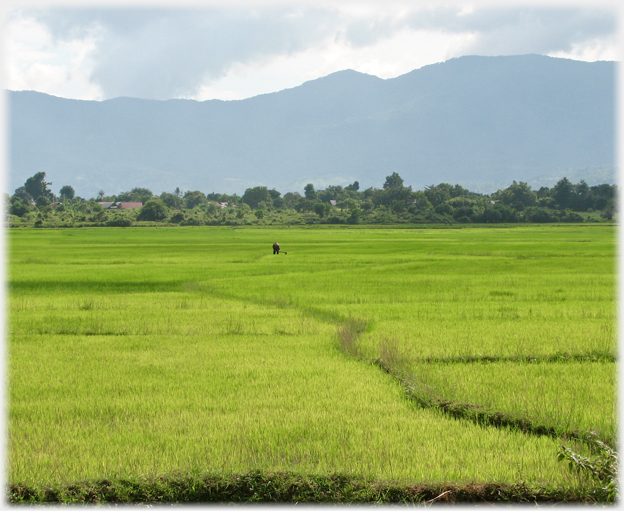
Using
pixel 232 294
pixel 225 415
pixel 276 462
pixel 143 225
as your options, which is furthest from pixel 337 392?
pixel 143 225

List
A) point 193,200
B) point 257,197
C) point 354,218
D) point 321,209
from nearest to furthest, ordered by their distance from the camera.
A: point 354,218 → point 321,209 → point 257,197 → point 193,200

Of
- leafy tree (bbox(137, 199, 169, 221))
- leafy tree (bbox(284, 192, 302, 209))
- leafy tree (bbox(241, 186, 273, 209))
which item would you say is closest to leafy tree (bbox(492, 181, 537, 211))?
leafy tree (bbox(284, 192, 302, 209))

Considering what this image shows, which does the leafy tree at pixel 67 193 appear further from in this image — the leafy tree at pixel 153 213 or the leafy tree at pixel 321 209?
the leafy tree at pixel 321 209

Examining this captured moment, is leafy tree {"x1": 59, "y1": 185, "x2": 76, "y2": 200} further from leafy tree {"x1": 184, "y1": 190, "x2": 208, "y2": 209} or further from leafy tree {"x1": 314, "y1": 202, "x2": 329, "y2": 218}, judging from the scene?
leafy tree {"x1": 314, "y1": 202, "x2": 329, "y2": 218}

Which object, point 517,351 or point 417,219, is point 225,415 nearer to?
point 517,351

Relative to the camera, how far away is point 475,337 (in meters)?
11.7

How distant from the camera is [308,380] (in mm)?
8656

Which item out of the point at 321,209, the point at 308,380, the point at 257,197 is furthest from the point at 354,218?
the point at 308,380

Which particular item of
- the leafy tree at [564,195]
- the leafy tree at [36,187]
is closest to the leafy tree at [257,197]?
the leafy tree at [36,187]

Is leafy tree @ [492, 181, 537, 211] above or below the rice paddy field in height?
above

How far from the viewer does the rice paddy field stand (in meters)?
→ 5.84

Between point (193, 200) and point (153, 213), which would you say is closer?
point (153, 213)

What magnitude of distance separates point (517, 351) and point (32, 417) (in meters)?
8.39

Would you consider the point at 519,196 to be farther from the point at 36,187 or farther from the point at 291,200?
the point at 36,187
